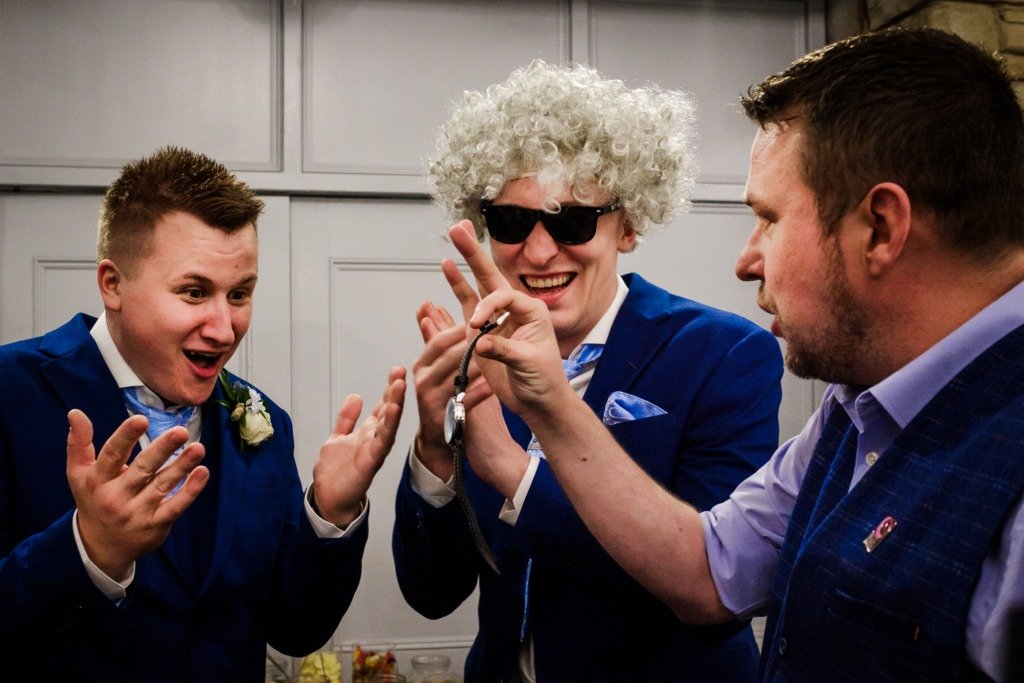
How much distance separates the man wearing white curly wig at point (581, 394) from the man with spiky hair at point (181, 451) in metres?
0.18

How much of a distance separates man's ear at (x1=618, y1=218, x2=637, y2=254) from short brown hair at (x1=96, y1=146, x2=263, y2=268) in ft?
2.76

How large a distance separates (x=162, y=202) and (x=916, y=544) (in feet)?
5.36

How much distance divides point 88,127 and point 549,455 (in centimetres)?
313

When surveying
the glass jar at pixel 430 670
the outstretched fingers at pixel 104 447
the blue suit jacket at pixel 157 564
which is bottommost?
the glass jar at pixel 430 670

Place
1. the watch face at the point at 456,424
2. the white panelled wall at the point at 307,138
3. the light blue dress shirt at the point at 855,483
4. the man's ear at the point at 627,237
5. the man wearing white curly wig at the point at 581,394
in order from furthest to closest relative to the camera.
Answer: the white panelled wall at the point at 307,138 → the man's ear at the point at 627,237 → the man wearing white curly wig at the point at 581,394 → the watch face at the point at 456,424 → the light blue dress shirt at the point at 855,483

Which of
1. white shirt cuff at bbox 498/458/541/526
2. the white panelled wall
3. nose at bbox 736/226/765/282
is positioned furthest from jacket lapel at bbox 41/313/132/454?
the white panelled wall

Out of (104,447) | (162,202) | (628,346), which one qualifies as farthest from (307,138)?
(104,447)

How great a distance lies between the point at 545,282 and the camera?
2273 mm

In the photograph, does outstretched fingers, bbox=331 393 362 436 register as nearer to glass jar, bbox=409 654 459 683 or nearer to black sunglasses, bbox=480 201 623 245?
black sunglasses, bbox=480 201 623 245

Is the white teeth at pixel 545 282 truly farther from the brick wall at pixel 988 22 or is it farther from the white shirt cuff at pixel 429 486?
the brick wall at pixel 988 22

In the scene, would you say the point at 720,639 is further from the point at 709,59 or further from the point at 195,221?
the point at 709,59

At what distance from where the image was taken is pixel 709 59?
4.53 m

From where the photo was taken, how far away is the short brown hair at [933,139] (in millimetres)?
1378

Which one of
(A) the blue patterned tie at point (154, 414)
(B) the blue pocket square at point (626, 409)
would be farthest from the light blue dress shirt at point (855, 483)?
(A) the blue patterned tie at point (154, 414)
